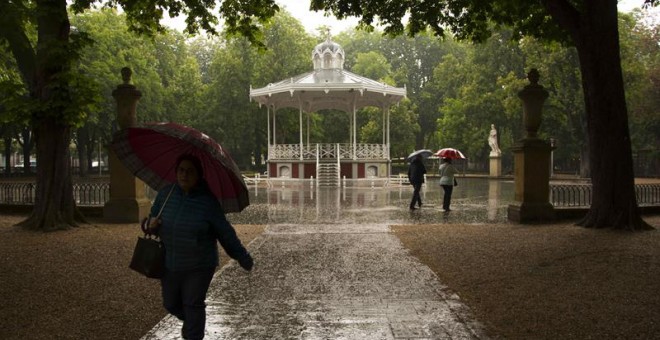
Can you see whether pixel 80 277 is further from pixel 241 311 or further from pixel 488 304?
pixel 488 304

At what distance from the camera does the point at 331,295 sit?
253 inches

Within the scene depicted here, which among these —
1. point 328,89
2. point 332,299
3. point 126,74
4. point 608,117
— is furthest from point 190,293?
point 328,89

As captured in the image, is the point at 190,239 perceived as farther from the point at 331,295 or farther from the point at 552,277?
the point at 552,277

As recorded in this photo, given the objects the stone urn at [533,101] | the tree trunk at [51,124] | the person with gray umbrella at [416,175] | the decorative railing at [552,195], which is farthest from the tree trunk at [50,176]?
the stone urn at [533,101]

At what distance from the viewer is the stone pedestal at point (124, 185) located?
1311cm

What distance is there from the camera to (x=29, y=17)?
39.0ft

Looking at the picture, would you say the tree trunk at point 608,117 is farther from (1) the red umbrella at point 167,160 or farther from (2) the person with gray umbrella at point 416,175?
(1) the red umbrella at point 167,160

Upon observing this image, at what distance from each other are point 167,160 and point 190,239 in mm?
960

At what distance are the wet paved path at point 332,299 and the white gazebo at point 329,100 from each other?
22952 millimetres

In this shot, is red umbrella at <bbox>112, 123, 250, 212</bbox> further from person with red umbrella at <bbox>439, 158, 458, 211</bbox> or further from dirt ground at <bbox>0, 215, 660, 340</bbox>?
person with red umbrella at <bbox>439, 158, 458, 211</bbox>

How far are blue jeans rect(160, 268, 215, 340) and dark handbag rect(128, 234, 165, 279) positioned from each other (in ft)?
0.41

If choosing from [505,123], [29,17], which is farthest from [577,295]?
[505,123]

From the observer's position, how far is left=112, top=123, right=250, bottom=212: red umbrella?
14.4ft

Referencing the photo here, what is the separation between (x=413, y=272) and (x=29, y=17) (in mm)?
9922
